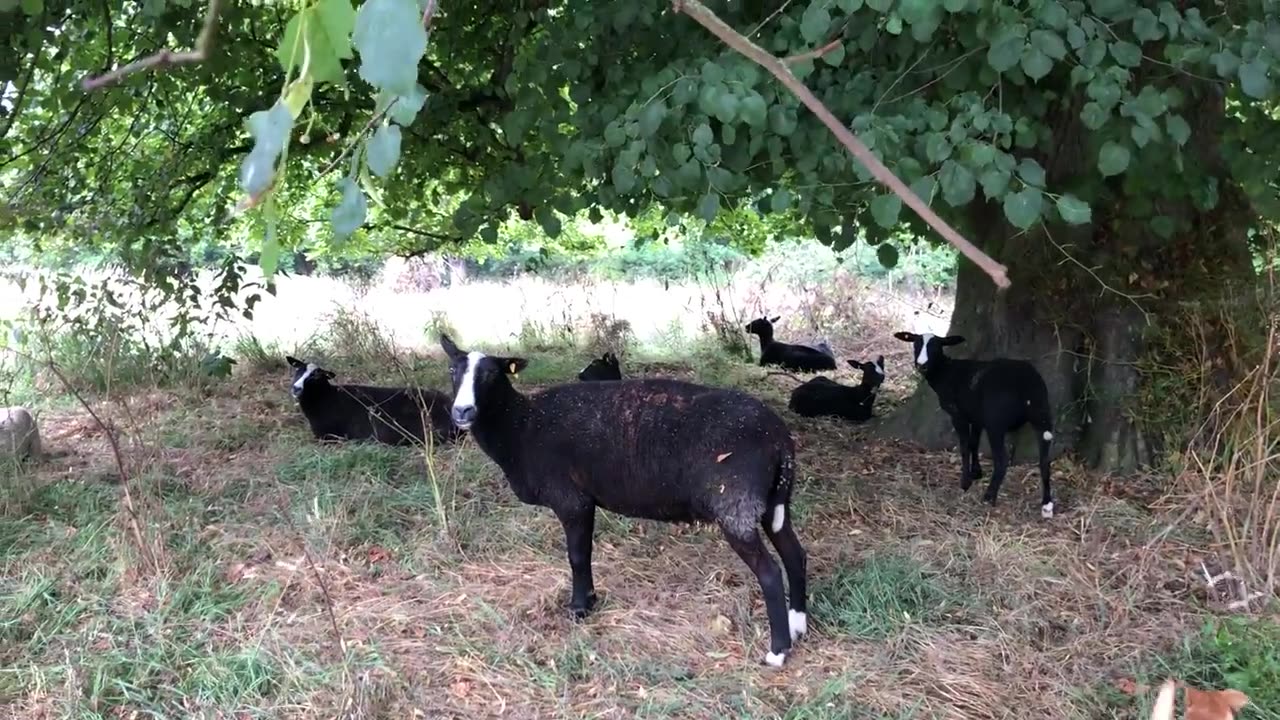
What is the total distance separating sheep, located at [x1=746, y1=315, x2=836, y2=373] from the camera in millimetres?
11430

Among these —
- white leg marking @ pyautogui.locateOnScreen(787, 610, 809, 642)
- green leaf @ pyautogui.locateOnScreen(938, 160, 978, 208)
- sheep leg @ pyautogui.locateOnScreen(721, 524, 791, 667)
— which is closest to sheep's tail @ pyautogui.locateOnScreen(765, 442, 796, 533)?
sheep leg @ pyautogui.locateOnScreen(721, 524, 791, 667)

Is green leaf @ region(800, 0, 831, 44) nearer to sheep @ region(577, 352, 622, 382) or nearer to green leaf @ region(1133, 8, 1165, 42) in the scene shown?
green leaf @ region(1133, 8, 1165, 42)

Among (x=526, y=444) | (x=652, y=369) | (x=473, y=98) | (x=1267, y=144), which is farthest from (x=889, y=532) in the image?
(x=652, y=369)

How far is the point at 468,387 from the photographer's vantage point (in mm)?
4465

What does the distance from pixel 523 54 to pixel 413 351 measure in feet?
15.8

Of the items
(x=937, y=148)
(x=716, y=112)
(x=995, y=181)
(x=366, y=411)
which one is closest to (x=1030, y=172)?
(x=995, y=181)

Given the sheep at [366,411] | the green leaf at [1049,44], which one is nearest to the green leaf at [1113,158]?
the green leaf at [1049,44]

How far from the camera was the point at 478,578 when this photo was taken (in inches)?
184

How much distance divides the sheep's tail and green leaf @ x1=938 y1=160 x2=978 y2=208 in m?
1.18

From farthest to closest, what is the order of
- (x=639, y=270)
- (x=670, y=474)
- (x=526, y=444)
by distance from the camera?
(x=639, y=270)
(x=526, y=444)
(x=670, y=474)

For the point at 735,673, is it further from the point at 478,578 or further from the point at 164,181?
the point at 164,181

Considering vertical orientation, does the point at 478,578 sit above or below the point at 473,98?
below

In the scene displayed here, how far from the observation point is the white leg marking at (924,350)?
6.66 m

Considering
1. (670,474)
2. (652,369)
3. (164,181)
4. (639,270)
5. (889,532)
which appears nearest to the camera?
(670,474)
